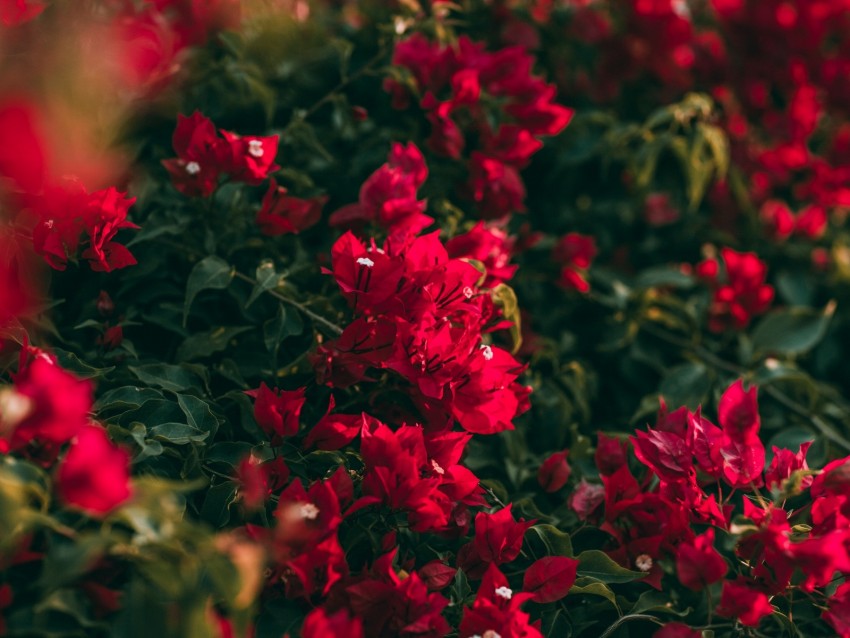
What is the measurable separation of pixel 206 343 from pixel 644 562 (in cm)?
60

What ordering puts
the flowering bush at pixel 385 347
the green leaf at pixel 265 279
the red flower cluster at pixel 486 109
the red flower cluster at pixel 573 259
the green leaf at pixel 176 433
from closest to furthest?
the flowering bush at pixel 385 347 → the green leaf at pixel 176 433 → the green leaf at pixel 265 279 → the red flower cluster at pixel 486 109 → the red flower cluster at pixel 573 259

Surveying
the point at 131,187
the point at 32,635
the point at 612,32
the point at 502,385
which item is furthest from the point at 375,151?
the point at 32,635

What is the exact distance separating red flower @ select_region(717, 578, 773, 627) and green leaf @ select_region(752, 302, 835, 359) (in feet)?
2.31

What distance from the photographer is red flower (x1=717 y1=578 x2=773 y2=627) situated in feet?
2.66

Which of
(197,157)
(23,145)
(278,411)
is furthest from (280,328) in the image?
(23,145)

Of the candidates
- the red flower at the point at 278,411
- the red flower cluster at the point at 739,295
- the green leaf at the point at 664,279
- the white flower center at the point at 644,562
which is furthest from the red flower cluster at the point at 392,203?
the red flower cluster at the point at 739,295

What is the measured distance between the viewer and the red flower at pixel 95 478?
23.7 inches

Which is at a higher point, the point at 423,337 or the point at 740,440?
the point at 423,337

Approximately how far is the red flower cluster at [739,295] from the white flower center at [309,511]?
0.96 metres

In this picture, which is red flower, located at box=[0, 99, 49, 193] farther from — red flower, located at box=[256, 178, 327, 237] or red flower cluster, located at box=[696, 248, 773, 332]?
red flower cluster, located at box=[696, 248, 773, 332]

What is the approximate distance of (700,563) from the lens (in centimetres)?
83

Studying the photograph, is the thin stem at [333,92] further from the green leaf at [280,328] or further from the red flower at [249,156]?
the green leaf at [280,328]

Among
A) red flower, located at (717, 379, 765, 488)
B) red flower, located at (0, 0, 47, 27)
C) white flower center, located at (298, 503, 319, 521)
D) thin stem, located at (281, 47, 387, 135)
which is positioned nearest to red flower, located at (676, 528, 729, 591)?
red flower, located at (717, 379, 765, 488)

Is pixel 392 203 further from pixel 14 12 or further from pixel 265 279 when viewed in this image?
pixel 14 12
